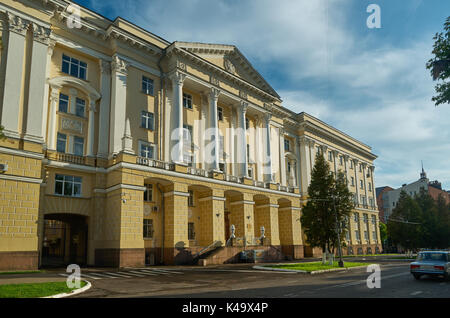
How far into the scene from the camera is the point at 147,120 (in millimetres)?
33375

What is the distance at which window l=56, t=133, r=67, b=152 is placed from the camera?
91.6 ft

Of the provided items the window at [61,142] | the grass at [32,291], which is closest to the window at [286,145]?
the window at [61,142]

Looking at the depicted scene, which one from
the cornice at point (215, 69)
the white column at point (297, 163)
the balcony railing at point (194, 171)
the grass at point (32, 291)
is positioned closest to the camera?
the grass at point (32, 291)

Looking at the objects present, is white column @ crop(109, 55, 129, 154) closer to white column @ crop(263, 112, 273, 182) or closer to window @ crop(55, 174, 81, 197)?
window @ crop(55, 174, 81, 197)

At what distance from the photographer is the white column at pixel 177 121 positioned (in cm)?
3294

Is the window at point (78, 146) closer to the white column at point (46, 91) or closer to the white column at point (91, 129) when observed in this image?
the white column at point (91, 129)

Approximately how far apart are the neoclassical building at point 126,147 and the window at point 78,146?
8 cm

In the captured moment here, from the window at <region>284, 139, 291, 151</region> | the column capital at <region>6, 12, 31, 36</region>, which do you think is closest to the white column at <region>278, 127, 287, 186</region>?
the window at <region>284, 139, 291, 151</region>

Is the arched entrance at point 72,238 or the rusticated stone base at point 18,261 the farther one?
the arched entrance at point 72,238

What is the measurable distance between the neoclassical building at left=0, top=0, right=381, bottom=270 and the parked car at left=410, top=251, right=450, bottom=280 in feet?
55.7

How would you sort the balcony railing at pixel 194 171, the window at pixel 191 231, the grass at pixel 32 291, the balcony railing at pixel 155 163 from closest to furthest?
the grass at pixel 32 291, the balcony railing at pixel 155 163, the balcony railing at pixel 194 171, the window at pixel 191 231

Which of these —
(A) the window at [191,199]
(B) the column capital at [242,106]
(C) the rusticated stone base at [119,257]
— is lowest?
(C) the rusticated stone base at [119,257]

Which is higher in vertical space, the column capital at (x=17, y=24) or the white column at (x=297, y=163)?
the column capital at (x=17, y=24)
